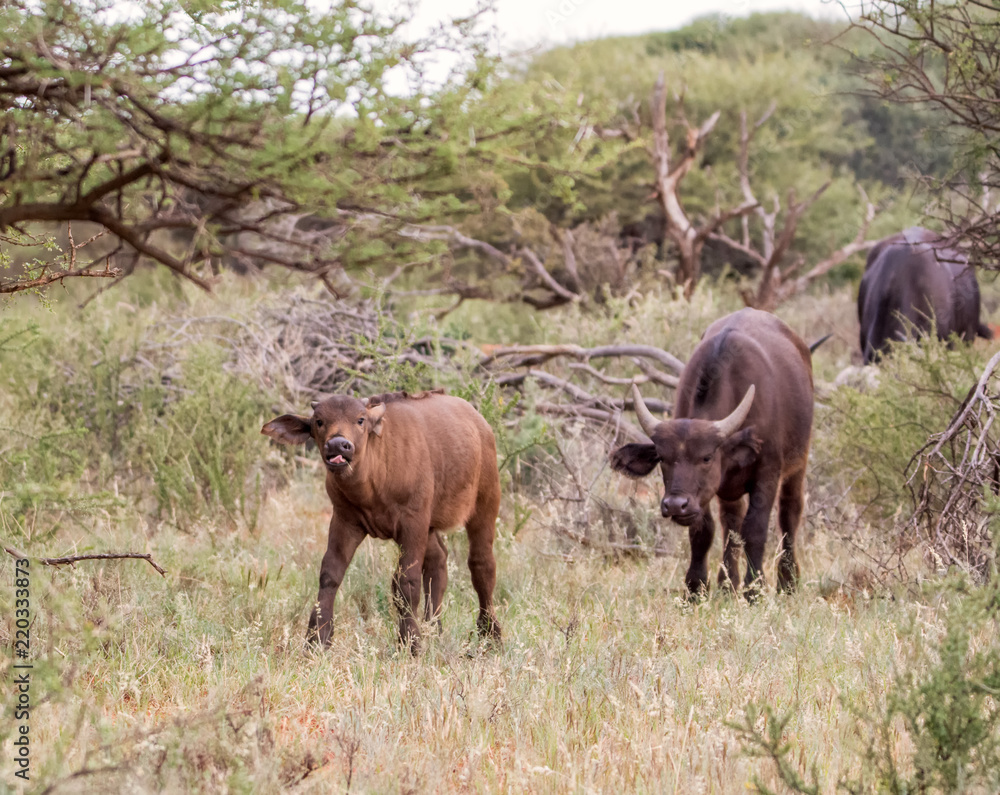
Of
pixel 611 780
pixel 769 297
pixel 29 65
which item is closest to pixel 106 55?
pixel 29 65

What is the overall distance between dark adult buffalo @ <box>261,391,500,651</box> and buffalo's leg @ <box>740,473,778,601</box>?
1.70m

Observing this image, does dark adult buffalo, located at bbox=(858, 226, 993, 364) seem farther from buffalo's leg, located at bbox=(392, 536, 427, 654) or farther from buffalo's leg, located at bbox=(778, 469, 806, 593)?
buffalo's leg, located at bbox=(392, 536, 427, 654)

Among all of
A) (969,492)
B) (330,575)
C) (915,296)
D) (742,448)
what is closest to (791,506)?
(742,448)

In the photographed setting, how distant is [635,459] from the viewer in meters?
6.20

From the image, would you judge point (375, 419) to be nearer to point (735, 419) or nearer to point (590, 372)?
point (735, 419)

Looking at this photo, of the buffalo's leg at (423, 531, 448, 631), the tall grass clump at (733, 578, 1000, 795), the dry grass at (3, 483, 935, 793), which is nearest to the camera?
the tall grass clump at (733, 578, 1000, 795)

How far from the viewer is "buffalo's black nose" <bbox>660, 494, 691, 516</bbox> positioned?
564cm

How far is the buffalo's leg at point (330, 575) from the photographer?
16.5 ft

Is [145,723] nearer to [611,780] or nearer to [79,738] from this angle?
[79,738]

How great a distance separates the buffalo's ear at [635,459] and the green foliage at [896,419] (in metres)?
1.58

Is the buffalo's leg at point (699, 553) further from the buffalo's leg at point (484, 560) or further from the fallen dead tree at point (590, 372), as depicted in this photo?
the fallen dead tree at point (590, 372)

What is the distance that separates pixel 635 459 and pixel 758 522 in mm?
954

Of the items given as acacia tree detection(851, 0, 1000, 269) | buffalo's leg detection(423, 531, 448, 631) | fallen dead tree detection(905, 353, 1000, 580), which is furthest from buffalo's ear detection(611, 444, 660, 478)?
acacia tree detection(851, 0, 1000, 269)

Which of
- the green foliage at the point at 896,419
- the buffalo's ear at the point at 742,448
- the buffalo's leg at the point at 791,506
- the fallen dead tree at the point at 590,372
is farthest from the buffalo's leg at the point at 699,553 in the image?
the fallen dead tree at the point at 590,372
